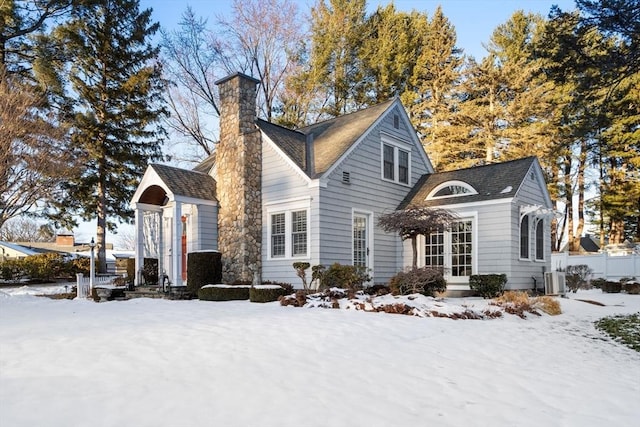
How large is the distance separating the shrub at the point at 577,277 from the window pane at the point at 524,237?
13.1ft

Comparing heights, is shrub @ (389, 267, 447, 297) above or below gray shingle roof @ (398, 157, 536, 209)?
below

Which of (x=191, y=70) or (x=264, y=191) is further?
(x=191, y=70)

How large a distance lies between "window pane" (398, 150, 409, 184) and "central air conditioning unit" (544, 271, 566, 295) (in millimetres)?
5474

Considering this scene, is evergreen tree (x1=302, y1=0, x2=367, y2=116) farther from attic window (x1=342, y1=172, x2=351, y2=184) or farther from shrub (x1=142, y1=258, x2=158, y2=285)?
shrub (x1=142, y1=258, x2=158, y2=285)

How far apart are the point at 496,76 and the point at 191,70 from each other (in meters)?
17.2

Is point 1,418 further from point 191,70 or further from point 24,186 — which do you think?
point 191,70

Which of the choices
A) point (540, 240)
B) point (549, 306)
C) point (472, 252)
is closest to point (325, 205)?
Result: point (472, 252)

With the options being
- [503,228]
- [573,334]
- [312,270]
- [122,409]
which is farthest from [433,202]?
[122,409]

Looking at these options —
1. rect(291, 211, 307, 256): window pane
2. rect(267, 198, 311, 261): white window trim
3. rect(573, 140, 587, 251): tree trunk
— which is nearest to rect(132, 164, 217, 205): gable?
rect(267, 198, 311, 261): white window trim

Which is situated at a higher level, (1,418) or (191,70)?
(191,70)

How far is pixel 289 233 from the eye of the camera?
13695 mm

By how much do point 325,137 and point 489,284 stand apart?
6.94m

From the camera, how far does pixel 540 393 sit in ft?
13.9

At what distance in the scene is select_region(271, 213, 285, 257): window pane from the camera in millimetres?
13969
